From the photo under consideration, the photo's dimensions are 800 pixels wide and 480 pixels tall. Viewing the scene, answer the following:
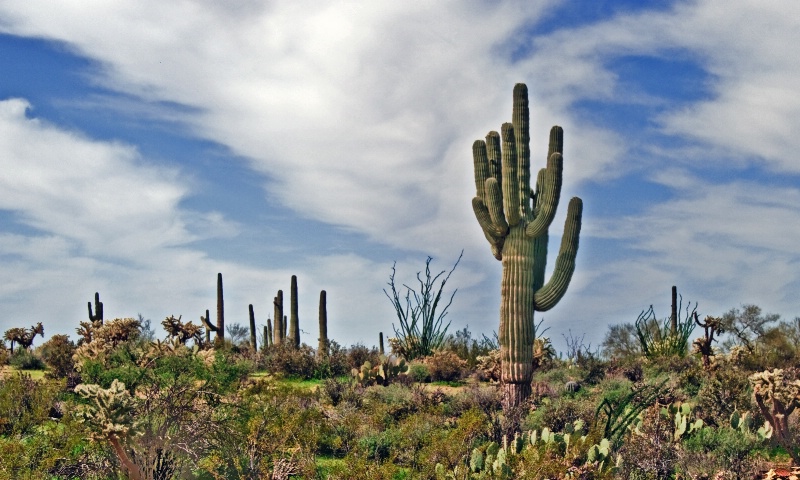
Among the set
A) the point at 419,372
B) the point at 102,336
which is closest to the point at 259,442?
the point at 419,372

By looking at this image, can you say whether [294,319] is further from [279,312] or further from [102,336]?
[102,336]

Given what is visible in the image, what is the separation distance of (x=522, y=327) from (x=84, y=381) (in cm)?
971

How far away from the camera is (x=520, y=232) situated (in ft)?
58.0

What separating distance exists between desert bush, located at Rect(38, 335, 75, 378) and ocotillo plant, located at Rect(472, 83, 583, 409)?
36.6 feet

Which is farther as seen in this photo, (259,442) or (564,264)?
(564,264)

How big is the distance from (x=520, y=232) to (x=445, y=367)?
6146mm

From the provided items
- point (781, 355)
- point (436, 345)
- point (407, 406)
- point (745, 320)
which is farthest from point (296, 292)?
point (745, 320)

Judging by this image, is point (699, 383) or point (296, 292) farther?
point (296, 292)

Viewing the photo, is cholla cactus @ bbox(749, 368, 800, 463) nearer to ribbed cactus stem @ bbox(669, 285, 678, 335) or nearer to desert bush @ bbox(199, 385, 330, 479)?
desert bush @ bbox(199, 385, 330, 479)

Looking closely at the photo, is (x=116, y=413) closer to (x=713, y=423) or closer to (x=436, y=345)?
(x=713, y=423)

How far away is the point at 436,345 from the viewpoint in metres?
26.2

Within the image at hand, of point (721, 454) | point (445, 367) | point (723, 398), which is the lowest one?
point (721, 454)

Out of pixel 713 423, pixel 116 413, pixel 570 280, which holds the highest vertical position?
pixel 570 280

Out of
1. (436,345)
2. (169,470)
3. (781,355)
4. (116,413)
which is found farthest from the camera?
(436,345)
